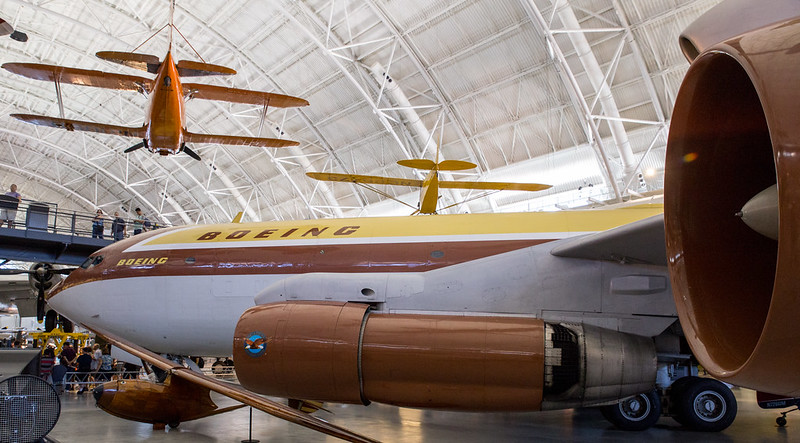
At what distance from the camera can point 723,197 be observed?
2.96 meters

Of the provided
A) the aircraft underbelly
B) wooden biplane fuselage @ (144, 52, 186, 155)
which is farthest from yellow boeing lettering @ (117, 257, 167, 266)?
wooden biplane fuselage @ (144, 52, 186, 155)

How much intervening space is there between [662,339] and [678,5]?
1324cm

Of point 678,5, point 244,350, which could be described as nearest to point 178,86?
point 244,350

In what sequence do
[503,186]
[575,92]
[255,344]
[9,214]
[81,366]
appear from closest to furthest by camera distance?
1. [255,344]
2. [81,366]
3. [503,186]
4. [575,92]
5. [9,214]

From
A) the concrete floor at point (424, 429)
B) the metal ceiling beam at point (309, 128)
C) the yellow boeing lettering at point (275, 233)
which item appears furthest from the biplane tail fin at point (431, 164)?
the metal ceiling beam at point (309, 128)

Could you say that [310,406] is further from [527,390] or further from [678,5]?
[678,5]

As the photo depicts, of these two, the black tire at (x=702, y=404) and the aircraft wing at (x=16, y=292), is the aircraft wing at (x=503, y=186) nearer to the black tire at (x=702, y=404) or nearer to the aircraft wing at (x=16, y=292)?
the black tire at (x=702, y=404)

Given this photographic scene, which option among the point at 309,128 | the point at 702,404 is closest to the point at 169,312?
the point at 702,404

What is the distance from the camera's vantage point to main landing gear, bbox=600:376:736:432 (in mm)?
7965

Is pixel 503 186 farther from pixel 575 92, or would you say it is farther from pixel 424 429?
pixel 424 429

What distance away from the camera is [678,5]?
645 inches

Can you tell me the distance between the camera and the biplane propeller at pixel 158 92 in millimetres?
13609

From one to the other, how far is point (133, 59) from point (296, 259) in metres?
9.59

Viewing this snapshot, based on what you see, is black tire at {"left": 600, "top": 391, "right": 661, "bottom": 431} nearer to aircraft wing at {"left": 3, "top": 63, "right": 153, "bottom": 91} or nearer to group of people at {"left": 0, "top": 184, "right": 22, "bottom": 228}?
aircraft wing at {"left": 3, "top": 63, "right": 153, "bottom": 91}
